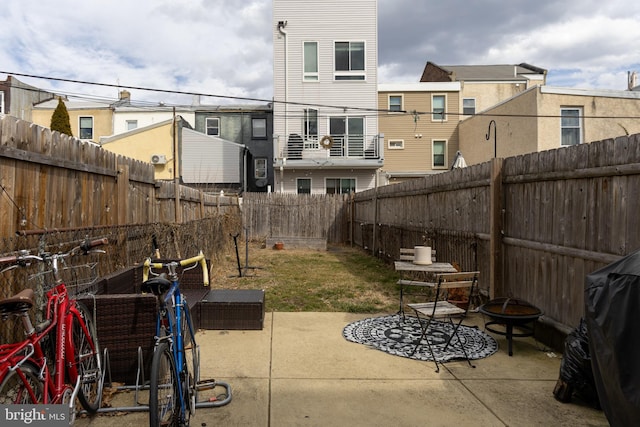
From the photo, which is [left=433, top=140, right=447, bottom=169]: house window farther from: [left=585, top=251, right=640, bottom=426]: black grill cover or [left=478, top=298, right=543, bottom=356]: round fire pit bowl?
[left=585, top=251, right=640, bottom=426]: black grill cover

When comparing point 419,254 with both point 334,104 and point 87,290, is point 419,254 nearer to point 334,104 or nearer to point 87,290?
point 87,290

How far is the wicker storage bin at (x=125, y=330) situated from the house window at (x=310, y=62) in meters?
18.3

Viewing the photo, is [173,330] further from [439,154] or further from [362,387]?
[439,154]

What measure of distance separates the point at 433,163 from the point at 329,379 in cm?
2101

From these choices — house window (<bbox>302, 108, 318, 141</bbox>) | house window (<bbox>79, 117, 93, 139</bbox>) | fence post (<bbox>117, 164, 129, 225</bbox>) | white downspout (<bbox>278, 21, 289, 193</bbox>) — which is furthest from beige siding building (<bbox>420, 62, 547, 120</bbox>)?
house window (<bbox>79, 117, 93, 139</bbox>)

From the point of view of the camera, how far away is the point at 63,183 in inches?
177

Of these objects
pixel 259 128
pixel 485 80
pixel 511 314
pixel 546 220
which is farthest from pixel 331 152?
pixel 511 314

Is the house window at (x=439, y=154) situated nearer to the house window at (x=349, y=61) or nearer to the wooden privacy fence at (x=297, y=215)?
the house window at (x=349, y=61)

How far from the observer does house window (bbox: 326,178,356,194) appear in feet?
69.8

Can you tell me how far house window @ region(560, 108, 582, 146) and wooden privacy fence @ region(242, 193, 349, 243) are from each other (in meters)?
8.92

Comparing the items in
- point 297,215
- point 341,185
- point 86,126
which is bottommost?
point 297,215

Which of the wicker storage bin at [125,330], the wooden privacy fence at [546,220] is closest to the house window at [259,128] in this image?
the wooden privacy fence at [546,220]

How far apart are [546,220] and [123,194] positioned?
18.0 feet

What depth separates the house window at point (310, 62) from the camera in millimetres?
20484
